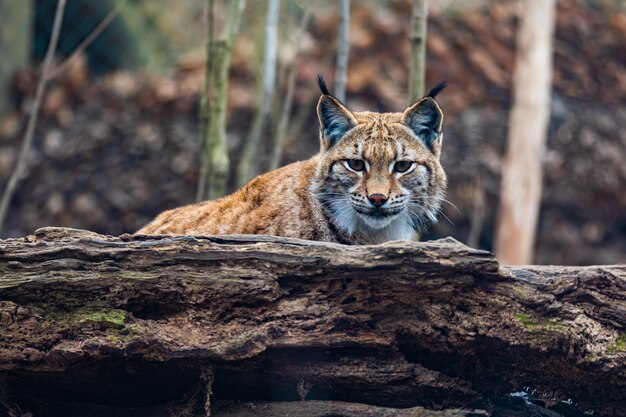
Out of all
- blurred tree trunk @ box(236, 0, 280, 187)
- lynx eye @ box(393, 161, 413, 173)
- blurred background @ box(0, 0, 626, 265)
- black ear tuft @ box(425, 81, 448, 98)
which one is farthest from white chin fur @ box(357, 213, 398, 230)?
blurred background @ box(0, 0, 626, 265)

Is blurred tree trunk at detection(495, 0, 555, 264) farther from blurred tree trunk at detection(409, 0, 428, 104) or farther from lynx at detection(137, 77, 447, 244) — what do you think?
lynx at detection(137, 77, 447, 244)

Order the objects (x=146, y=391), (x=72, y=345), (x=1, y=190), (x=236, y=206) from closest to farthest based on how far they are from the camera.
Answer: (x=72, y=345), (x=146, y=391), (x=236, y=206), (x=1, y=190)

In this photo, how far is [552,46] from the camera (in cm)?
1480

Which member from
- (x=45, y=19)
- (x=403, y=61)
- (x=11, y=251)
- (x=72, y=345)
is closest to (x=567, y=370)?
(x=72, y=345)

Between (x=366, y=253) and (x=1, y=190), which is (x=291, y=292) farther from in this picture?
(x=1, y=190)

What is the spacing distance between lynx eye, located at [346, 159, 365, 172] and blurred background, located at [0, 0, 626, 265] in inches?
275

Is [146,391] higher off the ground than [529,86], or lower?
lower

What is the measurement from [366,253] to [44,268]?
153 centimetres

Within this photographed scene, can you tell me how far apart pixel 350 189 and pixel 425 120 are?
0.71m

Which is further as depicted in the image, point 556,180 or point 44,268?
point 556,180

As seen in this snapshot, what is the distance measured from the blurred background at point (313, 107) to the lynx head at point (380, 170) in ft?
22.3

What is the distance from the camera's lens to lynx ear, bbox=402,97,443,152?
6176 millimetres

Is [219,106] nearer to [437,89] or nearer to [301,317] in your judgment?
[437,89]

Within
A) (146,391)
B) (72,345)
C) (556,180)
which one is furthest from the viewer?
(556,180)
